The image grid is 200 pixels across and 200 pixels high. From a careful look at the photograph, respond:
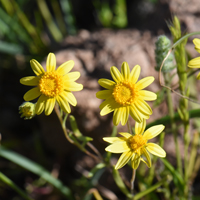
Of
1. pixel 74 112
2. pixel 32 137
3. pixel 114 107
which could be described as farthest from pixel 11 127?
pixel 114 107

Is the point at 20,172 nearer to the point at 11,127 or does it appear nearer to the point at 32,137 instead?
the point at 32,137

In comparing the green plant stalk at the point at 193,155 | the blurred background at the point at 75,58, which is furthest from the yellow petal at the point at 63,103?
the green plant stalk at the point at 193,155

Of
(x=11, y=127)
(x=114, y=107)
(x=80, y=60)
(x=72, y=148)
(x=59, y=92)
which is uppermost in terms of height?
(x=80, y=60)

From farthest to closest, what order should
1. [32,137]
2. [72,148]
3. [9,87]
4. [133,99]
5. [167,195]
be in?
[9,87], [32,137], [72,148], [167,195], [133,99]

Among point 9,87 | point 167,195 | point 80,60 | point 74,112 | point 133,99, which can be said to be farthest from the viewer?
point 9,87

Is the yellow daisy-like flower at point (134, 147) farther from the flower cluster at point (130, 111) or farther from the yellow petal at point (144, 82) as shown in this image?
the yellow petal at point (144, 82)

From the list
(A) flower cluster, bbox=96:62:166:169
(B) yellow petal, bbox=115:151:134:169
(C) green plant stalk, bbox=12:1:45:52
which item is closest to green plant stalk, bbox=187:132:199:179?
(A) flower cluster, bbox=96:62:166:169

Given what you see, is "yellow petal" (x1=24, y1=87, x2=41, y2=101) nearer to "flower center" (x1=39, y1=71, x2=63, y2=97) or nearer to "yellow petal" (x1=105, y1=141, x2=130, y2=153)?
"flower center" (x1=39, y1=71, x2=63, y2=97)
